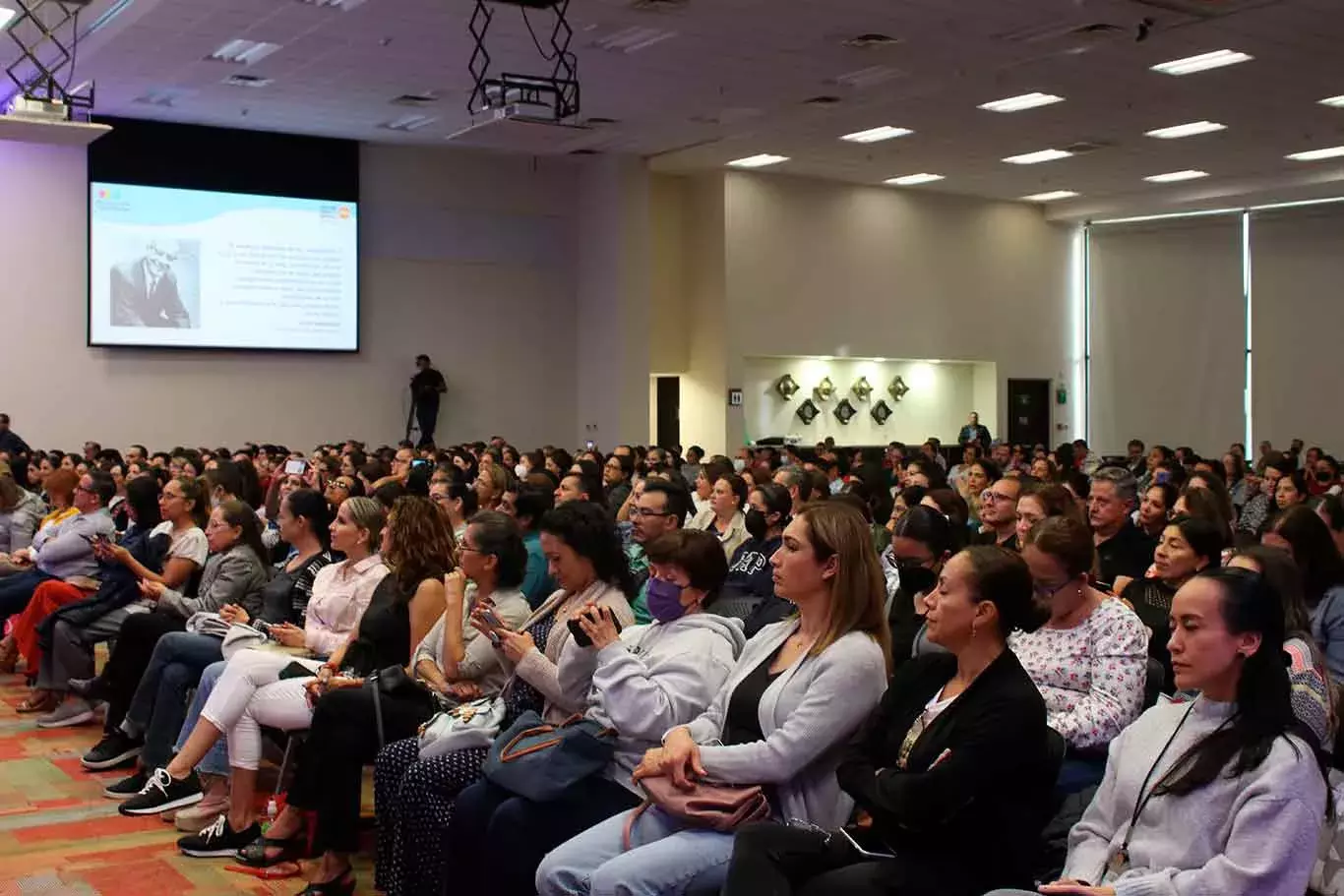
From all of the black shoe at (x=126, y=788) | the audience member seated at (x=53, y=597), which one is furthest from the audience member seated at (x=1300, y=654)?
the audience member seated at (x=53, y=597)

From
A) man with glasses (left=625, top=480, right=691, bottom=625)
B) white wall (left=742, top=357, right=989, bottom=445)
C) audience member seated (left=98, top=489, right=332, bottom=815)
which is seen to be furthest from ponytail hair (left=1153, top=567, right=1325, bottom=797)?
white wall (left=742, top=357, right=989, bottom=445)

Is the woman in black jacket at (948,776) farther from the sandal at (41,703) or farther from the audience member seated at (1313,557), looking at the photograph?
the sandal at (41,703)

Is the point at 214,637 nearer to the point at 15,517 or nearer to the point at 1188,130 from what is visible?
the point at 15,517

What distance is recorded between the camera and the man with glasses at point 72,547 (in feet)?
25.2

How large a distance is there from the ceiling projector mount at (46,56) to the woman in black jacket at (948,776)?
267 inches

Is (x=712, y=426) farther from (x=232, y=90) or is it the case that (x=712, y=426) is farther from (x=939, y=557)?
(x=939, y=557)

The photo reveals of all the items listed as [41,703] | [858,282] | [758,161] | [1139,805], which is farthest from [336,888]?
[858,282]

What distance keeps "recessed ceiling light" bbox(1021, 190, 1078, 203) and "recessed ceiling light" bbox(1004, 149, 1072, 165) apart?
2.91m

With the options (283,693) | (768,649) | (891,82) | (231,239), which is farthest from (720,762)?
(231,239)

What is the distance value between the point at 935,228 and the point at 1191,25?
32.5 feet

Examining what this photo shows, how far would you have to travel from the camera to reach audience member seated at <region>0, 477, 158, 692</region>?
23.5 ft

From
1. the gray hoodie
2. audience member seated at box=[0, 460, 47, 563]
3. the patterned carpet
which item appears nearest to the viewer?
the gray hoodie

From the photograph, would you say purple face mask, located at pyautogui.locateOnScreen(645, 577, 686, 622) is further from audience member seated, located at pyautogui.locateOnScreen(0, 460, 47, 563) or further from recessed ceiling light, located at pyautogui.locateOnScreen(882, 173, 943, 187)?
recessed ceiling light, located at pyautogui.locateOnScreen(882, 173, 943, 187)

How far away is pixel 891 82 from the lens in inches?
581
